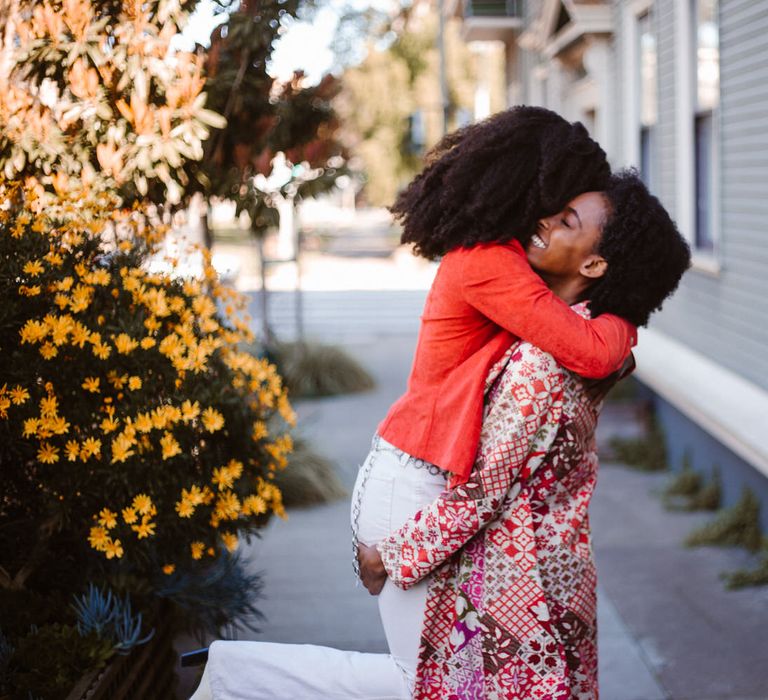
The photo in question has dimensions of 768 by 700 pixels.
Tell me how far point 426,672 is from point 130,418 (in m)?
1.19

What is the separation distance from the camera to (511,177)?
2568 mm

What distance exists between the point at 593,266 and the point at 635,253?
0.40 ft

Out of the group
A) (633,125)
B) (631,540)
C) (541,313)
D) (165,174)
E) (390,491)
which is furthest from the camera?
(633,125)

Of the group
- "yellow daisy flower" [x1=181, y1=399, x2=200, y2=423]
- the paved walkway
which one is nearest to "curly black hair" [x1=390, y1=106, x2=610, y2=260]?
"yellow daisy flower" [x1=181, y1=399, x2=200, y2=423]

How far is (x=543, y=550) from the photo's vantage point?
8.63 feet

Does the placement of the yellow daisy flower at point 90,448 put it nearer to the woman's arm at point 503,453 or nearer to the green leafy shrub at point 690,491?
the woman's arm at point 503,453

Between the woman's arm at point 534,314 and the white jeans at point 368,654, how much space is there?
0.43 m

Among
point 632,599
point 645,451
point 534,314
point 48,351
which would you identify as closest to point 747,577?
point 632,599

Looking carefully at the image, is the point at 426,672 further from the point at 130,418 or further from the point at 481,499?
the point at 130,418

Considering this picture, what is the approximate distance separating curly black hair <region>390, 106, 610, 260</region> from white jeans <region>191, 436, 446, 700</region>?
23.2 inches

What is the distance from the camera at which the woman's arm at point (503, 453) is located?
8.20 feet

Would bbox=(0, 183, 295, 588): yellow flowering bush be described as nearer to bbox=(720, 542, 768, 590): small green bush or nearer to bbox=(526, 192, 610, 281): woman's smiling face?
bbox=(526, 192, 610, 281): woman's smiling face

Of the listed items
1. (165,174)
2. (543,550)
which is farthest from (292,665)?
(165,174)

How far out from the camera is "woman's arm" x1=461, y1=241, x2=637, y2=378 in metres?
2.49
